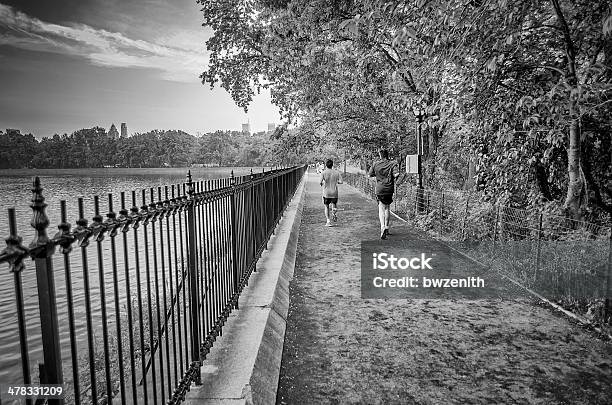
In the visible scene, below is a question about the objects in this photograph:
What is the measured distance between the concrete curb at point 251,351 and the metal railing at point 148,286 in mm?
135

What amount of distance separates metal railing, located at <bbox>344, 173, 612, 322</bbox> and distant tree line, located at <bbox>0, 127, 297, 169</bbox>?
249 ft

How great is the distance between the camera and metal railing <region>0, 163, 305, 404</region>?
5.03 feet

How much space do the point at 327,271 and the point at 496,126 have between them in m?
4.36

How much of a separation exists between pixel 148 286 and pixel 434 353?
2923 millimetres

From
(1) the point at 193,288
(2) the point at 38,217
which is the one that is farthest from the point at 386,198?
(2) the point at 38,217

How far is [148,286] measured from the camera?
2.95 metres

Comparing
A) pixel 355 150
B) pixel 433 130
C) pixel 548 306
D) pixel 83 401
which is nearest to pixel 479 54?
pixel 548 306

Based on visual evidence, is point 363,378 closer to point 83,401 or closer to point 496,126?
point 83,401

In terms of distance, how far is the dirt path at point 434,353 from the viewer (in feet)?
11.6

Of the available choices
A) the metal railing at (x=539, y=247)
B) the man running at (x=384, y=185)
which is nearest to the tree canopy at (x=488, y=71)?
the metal railing at (x=539, y=247)

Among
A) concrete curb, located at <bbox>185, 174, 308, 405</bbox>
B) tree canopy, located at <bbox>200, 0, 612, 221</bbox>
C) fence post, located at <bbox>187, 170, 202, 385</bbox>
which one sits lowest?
concrete curb, located at <bbox>185, 174, 308, 405</bbox>

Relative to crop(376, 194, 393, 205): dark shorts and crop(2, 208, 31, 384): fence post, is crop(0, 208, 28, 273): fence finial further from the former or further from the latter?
crop(376, 194, 393, 205): dark shorts

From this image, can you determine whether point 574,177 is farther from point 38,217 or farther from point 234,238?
point 38,217

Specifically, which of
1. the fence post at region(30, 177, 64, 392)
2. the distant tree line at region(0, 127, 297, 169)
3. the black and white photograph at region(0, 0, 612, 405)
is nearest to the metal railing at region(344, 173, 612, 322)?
the black and white photograph at region(0, 0, 612, 405)
